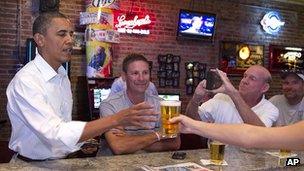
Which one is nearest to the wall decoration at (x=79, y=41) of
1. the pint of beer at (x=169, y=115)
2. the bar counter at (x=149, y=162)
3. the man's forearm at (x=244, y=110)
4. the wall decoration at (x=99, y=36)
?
the wall decoration at (x=99, y=36)

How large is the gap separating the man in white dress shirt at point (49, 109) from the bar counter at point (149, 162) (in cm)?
10

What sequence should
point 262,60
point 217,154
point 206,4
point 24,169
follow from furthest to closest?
point 262,60 < point 206,4 < point 217,154 < point 24,169

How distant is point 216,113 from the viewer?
3.54m

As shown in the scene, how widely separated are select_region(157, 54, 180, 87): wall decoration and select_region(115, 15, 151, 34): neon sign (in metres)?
0.63

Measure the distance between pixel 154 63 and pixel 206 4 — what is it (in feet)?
5.47

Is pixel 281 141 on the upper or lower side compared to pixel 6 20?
lower

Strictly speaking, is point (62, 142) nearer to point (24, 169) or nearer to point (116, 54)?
point (24, 169)

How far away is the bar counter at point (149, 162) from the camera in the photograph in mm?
2051

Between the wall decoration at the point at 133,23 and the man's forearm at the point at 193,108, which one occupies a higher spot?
the wall decoration at the point at 133,23

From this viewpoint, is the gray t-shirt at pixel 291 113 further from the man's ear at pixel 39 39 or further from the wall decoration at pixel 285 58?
the wall decoration at pixel 285 58

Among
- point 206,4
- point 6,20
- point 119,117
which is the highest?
point 206,4

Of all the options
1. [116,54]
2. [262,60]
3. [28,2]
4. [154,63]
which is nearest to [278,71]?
[262,60]

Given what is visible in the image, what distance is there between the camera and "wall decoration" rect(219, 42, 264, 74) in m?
8.23

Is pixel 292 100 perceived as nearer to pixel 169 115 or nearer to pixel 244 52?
pixel 169 115
